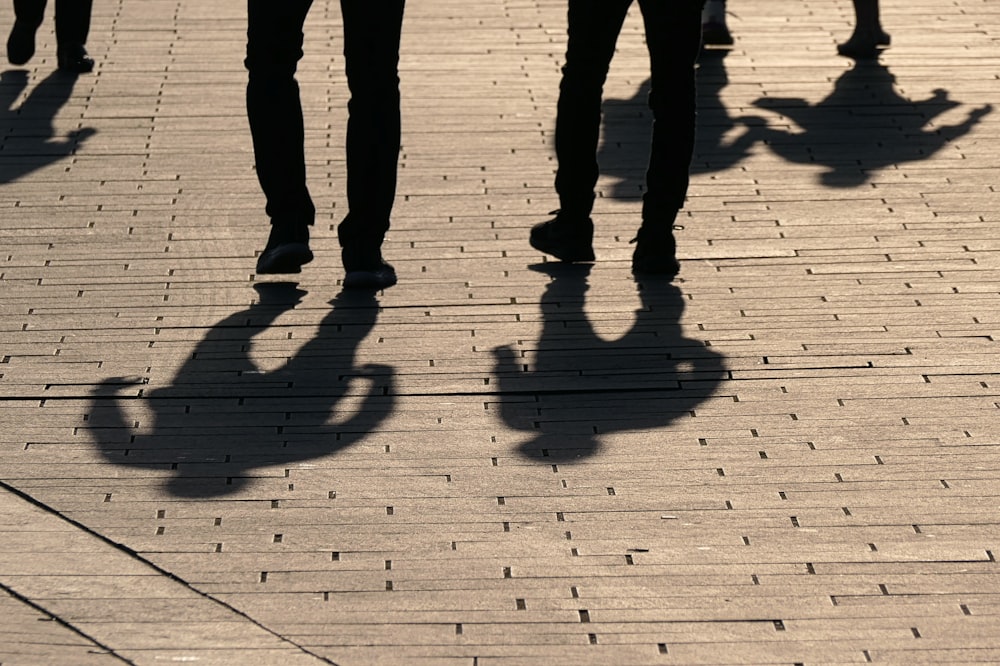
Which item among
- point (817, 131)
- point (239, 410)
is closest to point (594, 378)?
point (239, 410)

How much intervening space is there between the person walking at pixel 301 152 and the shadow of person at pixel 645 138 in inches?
44.3

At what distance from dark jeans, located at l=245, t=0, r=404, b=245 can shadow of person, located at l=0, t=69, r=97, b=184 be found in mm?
1397

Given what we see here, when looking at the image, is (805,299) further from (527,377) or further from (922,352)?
(527,377)

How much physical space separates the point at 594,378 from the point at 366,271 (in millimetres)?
901

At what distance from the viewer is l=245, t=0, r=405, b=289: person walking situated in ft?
15.3

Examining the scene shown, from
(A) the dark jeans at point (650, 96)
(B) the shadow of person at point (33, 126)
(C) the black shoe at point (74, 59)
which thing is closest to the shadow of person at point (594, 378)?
(A) the dark jeans at point (650, 96)

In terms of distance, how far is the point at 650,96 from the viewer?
4.88 metres

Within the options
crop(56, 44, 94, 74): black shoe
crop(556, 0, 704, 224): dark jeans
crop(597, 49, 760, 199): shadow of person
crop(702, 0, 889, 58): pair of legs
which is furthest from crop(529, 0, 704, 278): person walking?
crop(56, 44, 94, 74): black shoe

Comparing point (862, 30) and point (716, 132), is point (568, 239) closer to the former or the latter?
point (716, 132)

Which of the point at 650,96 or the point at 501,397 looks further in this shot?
the point at 650,96

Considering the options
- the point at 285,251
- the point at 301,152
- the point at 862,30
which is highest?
the point at 301,152

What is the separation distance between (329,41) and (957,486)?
4612mm

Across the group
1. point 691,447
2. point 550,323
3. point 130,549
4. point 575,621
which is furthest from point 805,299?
point 130,549

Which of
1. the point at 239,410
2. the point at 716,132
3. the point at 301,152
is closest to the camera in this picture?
the point at 239,410
